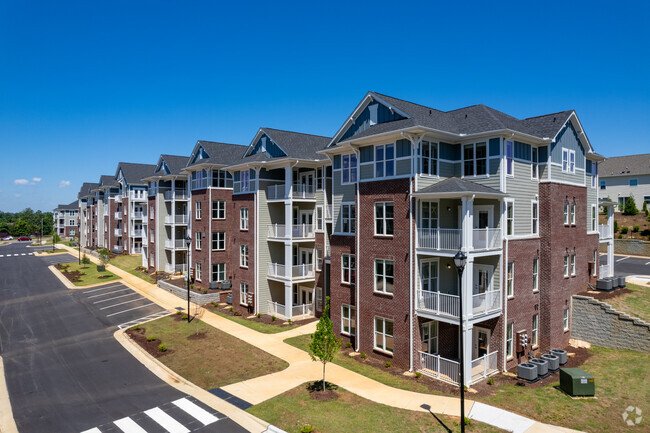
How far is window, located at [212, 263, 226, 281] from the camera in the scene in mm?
37031

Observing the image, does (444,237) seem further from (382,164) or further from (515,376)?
(515,376)

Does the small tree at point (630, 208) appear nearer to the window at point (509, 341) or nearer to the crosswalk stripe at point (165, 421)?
the window at point (509, 341)

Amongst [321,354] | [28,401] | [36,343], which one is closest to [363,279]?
[321,354]

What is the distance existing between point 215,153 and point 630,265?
4331 cm

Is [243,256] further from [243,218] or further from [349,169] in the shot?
[349,169]

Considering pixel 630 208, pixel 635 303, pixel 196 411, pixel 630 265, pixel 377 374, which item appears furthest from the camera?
pixel 630 208

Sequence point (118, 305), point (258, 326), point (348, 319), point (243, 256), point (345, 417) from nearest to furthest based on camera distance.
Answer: point (345, 417) → point (348, 319) → point (258, 326) → point (243, 256) → point (118, 305)

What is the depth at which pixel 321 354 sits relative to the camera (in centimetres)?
1639

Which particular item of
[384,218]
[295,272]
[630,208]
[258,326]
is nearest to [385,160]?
[384,218]

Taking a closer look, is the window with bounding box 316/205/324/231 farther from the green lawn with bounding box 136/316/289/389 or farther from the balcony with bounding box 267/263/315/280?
the green lawn with bounding box 136/316/289/389

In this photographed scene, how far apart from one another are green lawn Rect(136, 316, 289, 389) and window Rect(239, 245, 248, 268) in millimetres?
6200

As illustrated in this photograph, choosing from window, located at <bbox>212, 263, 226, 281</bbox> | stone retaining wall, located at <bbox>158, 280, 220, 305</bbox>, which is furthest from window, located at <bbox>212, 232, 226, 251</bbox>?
stone retaining wall, located at <bbox>158, 280, 220, 305</bbox>

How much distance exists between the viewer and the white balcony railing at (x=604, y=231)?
102ft

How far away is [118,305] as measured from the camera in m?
33.7
